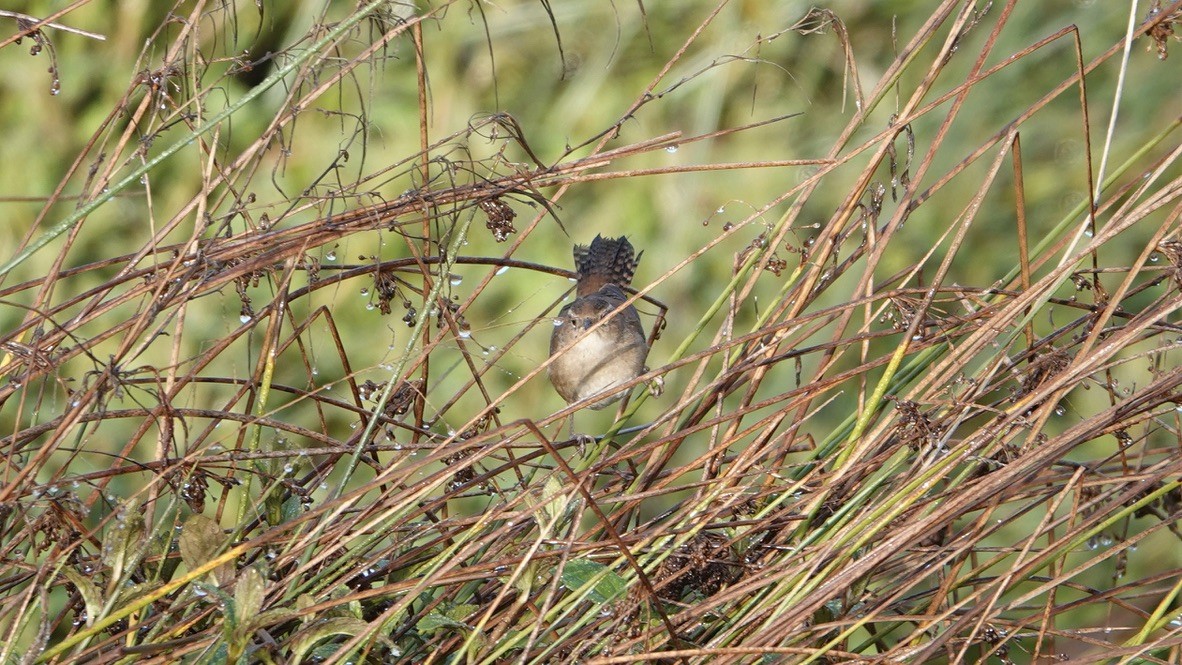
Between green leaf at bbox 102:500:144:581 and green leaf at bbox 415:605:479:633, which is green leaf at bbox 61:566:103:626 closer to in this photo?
green leaf at bbox 102:500:144:581

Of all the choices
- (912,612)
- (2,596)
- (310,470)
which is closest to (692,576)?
(912,612)

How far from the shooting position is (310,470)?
64.5 inches

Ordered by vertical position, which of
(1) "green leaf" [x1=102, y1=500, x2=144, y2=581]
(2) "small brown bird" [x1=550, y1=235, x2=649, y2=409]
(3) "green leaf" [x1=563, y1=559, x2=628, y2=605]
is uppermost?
(2) "small brown bird" [x1=550, y1=235, x2=649, y2=409]

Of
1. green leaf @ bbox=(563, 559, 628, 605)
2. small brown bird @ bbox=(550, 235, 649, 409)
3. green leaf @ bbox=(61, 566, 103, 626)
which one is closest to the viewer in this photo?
green leaf @ bbox=(61, 566, 103, 626)

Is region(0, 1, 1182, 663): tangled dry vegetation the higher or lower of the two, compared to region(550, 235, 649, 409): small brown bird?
lower

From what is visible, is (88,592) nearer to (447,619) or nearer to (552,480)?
(447,619)

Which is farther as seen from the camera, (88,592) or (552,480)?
(552,480)

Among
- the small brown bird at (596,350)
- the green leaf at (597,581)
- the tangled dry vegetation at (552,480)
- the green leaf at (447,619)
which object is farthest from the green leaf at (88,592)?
the small brown bird at (596,350)

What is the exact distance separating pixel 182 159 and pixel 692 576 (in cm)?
320

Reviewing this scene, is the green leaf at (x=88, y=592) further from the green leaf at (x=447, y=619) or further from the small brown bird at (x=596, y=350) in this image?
the small brown bird at (x=596, y=350)

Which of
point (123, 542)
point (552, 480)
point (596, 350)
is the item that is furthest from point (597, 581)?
point (596, 350)

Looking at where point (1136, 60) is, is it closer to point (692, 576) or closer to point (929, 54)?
point (929, 54)

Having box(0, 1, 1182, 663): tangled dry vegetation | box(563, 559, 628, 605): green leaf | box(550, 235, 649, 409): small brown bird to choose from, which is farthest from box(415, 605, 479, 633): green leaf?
box(550, 235, 649, 409): small brown bird

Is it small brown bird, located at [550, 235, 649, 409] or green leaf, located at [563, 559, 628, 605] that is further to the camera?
small brown bird, located at [550, 235, 649, 409]
